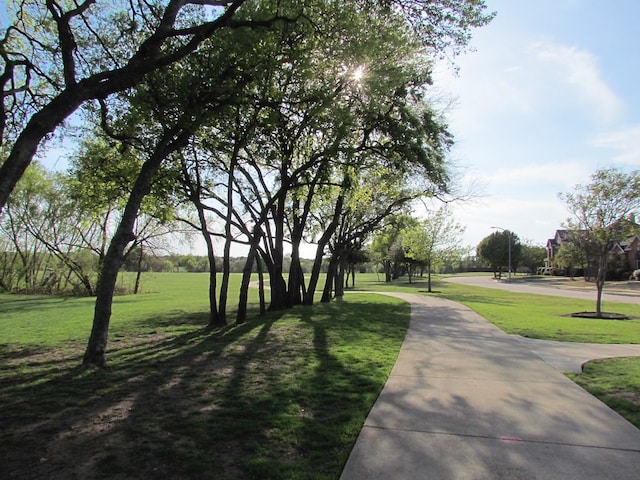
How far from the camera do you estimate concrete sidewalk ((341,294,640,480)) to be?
10.7 feet

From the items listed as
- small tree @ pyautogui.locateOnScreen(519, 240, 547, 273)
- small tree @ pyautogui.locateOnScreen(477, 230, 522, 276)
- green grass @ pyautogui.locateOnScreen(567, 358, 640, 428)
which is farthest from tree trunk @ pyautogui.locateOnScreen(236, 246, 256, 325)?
small tree @ pyautogui.locateOnScreen(519, 240, 547, 273)

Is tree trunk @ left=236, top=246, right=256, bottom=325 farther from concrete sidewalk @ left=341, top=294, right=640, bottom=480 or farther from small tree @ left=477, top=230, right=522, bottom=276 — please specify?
small tree @ left=477, top=230, right=522, bottom=276

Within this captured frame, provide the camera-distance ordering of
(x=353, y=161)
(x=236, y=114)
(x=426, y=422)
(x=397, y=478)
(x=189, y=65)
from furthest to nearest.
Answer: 1. (x=353, y=161)
2. (x=236, y=114)
3. (x=189, y=65)
4. (x=426, y=422)
5. (x=397, y=478)

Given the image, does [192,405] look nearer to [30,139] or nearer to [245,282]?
[30,139]

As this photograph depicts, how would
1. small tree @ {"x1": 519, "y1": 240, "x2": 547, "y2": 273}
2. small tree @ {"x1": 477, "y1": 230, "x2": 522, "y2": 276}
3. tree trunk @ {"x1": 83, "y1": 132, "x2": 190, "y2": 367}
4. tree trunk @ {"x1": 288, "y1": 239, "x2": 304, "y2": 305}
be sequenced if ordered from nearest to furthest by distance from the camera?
tree trunk @ {"x1": 83, "y1": 132, "x2": 190, "y2": 367}
tree trunk @ {"x1": 288, "y1": 239, "x2": 304, "y2": 305}
small tree @ {"x1": 477, "y1": 230, "x2": 522, "y2": 276}
small tree @ {"x1": 519, "y1": 240, "x2": 547, "y2": 273}

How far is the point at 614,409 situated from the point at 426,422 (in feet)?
7.03

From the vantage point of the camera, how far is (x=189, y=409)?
4840mm

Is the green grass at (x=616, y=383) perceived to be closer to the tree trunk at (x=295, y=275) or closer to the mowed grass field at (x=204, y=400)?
the mowed grass field at (x=204, y=400)

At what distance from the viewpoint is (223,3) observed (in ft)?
22.4

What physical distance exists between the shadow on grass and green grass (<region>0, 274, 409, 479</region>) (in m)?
0.02

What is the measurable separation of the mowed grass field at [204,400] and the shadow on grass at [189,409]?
18mm

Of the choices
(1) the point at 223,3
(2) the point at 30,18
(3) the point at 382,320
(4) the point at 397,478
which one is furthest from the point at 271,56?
(3) the point at 382,320

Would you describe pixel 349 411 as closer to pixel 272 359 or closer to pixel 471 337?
pixel 272 359

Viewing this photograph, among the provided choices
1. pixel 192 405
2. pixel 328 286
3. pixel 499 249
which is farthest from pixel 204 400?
pixel 499 249
